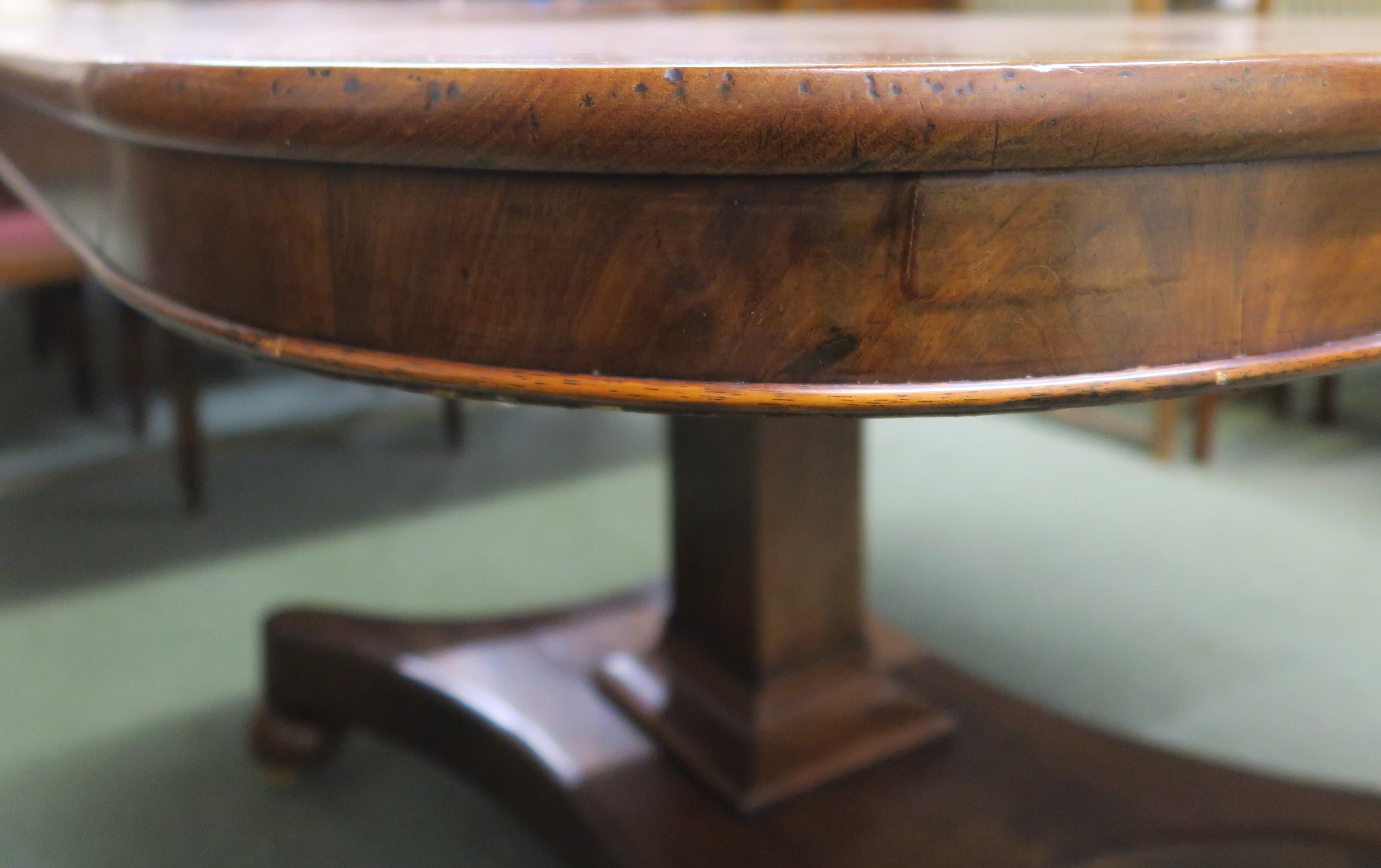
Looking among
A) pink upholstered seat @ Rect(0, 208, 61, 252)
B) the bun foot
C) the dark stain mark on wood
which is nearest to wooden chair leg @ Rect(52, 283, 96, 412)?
pink upholstered seat @ Rect(0, 208, 61, 252)

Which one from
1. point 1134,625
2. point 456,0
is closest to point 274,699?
point 1134,625

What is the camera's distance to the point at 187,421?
1636mm

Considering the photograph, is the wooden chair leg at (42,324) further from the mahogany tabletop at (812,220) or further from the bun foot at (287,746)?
the mahogany tabletop at (812,220)

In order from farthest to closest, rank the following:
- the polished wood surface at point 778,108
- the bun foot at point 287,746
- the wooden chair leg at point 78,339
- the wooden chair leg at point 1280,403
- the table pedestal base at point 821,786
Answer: the wooden chair leg at point 1280,403
the wooden chair leg at point 78,339
the bun foot at point 287,746
the table pedestal base at point 821,786
the polished wood surface at point 778,108

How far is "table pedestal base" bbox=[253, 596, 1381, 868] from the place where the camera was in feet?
2.51

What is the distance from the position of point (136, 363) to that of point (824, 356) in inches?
70.9

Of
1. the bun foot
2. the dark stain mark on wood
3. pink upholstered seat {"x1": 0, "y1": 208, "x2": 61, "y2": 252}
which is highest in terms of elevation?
the dark stain mark on wood

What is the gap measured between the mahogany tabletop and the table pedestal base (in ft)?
1.64

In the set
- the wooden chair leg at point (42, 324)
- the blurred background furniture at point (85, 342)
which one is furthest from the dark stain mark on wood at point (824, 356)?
the wooden chair leg at point (42, 324)

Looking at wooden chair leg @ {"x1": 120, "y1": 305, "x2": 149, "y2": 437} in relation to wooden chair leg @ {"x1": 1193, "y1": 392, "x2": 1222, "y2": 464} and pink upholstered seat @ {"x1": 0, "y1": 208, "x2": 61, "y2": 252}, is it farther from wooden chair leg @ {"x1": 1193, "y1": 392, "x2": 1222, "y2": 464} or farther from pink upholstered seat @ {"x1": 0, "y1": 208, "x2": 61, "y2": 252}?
wooden chair leg @ {"x1": 1193, "y1": 392, "x2": 1222, "y2": 464}

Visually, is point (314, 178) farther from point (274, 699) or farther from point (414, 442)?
point (414, 442)

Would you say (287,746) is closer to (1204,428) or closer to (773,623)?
(773,623)

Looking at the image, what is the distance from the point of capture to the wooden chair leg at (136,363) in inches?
71.2

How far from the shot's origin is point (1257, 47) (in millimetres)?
419
